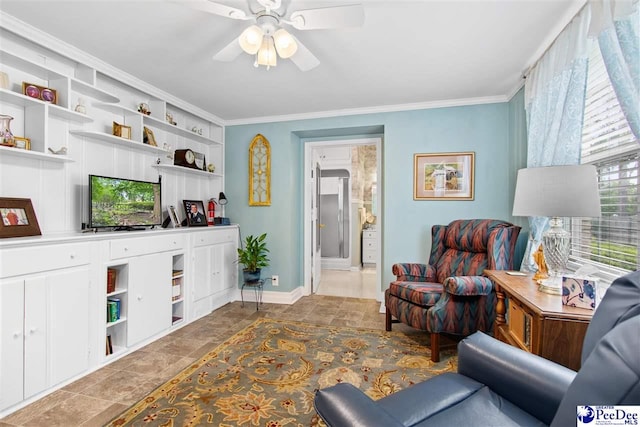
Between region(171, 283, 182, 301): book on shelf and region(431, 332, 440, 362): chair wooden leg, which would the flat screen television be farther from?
region(431, 332, 440, 362): chair wooden leg

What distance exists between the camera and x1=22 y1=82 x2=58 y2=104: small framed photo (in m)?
2.12

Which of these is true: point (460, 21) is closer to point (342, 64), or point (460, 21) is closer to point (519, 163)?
point (342, 64)

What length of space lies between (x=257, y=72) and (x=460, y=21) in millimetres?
1628

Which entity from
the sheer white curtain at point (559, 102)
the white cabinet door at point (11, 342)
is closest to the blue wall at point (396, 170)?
the sheer white curtain at point (559, 102)

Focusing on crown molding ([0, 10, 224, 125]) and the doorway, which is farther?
the doorway

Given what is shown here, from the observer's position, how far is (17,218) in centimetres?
203

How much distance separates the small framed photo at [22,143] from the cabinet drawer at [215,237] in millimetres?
1528

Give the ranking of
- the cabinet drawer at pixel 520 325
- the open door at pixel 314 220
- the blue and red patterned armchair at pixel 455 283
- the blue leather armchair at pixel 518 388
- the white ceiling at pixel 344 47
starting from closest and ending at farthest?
1. the blue leather armchair at pixel 518 388
2. the cabinet drawer at pixel 520 325
3. the white ceiling at pixel 344 47
4. the blue and red patterned armchair at pixel 455 283
5. the open door at pixel 314 220

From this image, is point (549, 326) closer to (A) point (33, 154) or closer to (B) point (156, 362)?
(B) point (156, 362)

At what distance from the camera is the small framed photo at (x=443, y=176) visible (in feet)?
11.2

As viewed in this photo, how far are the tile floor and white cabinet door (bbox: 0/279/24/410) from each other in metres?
0.13

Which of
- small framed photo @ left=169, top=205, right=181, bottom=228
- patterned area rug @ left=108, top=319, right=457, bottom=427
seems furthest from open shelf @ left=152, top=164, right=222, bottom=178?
patterned area rug @ left=108, top=319, right=457, bottom=427

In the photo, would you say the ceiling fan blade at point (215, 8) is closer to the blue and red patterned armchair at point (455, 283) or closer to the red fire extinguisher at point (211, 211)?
the blue and red patterned armchair at point (455, 283)

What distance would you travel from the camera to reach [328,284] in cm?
503
